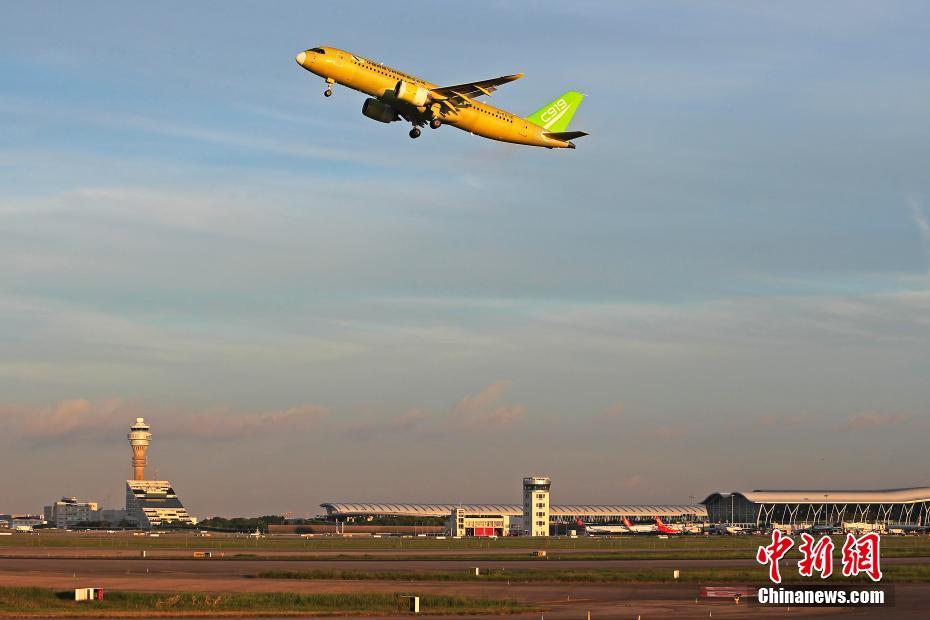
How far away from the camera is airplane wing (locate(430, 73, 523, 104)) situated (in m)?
83.2

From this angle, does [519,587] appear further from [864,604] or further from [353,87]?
[353,87]

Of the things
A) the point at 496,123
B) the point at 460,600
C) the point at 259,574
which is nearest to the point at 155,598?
the point at 460,600

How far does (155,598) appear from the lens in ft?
205

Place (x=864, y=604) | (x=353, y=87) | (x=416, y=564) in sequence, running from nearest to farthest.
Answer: (x=864, y=604) → (x=353, y=87) → (x=416, y=564)

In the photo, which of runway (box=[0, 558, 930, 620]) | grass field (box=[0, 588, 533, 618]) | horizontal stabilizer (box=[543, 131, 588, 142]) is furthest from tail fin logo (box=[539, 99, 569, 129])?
grass field (box=[0, 588, 533, 618])

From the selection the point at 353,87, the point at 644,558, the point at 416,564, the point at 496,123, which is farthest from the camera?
the point at 644,558

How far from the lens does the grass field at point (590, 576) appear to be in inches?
3132

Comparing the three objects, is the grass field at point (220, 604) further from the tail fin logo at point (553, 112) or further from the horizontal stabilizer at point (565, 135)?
the tail fin logo at point (553, 112)

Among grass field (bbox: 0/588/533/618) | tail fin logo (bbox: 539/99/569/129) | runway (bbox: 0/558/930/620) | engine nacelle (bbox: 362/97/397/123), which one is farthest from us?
tail fin logo (bbox: 539/99/569/129)

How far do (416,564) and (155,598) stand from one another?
40978mm

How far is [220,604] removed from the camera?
2387 inches

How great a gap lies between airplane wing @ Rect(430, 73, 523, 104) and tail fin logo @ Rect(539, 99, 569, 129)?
1729cm

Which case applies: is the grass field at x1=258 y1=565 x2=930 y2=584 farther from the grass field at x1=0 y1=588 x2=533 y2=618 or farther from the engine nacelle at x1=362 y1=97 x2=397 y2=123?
the engine nacelle at x1=362 y1=97 x2=397 y2=123

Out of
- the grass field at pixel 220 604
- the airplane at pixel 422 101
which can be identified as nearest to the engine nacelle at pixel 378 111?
the airplane at pixel 422 101
